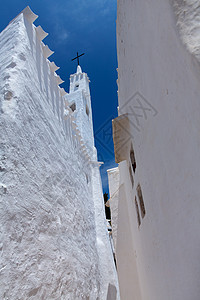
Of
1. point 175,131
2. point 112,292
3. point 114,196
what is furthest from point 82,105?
point 175,131

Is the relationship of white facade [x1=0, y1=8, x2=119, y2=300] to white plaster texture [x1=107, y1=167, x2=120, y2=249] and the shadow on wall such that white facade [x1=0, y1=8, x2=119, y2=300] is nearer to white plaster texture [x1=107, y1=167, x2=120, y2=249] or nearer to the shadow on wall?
the shadow on wall

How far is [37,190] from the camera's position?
2732 millimetres

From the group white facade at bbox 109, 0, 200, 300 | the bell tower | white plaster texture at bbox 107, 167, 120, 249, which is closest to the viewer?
white facade at bbox 109, 0, 200, 300

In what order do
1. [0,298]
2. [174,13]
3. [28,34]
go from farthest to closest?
[28,34], [0,298], [174,13]

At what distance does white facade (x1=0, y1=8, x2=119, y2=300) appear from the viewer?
2.08 metres

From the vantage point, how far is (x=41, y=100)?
3555mm

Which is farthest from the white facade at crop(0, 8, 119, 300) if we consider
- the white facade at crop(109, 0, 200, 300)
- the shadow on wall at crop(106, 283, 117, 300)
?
the white facade at crop(109, 0, 200, 300)

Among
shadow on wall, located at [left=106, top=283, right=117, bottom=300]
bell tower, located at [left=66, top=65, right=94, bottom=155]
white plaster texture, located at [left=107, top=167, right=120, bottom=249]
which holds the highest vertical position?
bell tower, located at [left=66, top=65, right=94, bottom=155]

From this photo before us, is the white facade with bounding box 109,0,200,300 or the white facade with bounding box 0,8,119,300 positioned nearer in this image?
the white facade with bounding box 109,0,200,300

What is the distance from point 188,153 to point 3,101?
223 centimetres

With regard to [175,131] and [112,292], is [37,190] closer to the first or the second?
[175,131]

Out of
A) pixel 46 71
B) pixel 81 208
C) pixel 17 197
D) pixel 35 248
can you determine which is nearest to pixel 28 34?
pixel 46 71

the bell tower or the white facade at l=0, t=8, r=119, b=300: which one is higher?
the bell tower

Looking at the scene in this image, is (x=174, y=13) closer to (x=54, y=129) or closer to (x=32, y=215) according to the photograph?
(x=32, y=215)
